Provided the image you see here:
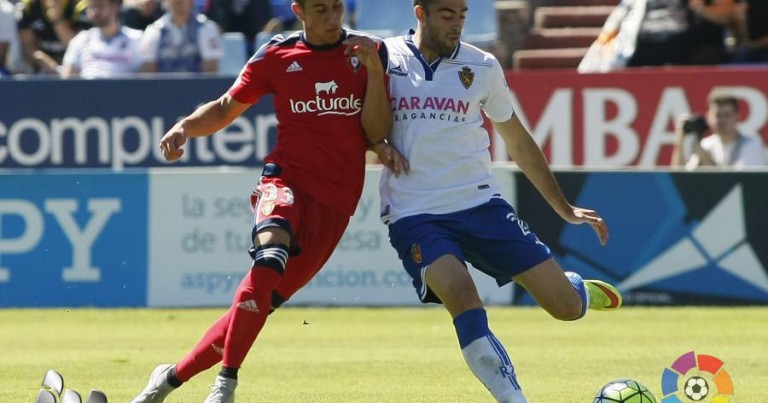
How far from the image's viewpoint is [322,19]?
24.3 ft

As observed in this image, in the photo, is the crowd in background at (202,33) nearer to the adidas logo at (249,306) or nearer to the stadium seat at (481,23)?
the stadium seat at (481,23)

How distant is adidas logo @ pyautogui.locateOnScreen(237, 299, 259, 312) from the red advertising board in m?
9.83

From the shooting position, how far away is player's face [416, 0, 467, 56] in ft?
23.8

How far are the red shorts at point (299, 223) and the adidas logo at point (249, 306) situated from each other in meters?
0.36

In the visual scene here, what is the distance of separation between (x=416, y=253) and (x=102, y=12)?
10607 mm

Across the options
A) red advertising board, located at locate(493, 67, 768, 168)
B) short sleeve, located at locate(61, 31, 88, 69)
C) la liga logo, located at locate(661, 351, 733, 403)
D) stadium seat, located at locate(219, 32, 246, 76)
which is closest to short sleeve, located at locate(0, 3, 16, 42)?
short sleeve, located at locate(61, 31, 88, 69)

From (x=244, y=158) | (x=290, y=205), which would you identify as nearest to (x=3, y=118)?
(x=244, y=158)

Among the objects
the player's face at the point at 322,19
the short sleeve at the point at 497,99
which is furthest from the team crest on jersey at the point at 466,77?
the player's face at the point at 322,19

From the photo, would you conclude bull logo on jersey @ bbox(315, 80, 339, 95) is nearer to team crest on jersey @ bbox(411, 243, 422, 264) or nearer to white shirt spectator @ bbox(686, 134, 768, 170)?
team crest on jersey @ bbox(411, 243, 422, 264)

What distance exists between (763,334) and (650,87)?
5320 millimetres

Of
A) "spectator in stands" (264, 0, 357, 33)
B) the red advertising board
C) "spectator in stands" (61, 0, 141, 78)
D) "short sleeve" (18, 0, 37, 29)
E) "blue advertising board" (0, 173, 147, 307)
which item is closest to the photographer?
"blue advertising board" (0, 173, 147, 307)

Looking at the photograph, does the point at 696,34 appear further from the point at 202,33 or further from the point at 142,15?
the point at 142,15

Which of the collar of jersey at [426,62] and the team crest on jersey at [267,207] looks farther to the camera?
the collar of jersey at [426,62]

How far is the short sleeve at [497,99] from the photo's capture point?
24.6ft
